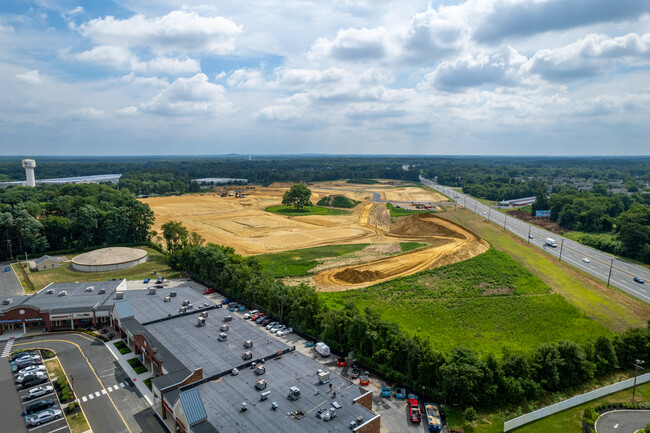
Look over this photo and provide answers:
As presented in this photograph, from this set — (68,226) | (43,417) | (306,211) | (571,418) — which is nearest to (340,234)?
(306,211)

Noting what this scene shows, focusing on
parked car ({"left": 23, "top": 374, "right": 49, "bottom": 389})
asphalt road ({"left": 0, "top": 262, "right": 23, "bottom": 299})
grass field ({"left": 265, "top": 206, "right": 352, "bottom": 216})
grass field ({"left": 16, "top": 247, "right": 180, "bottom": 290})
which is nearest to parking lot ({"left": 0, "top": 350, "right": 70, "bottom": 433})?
parked car ({"left": 23, "top": 374, "right": 49, "bottom": 389})

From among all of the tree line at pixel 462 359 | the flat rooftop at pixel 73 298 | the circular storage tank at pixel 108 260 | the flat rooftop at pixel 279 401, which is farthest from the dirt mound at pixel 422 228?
the flat rooftop at pixel 73 298

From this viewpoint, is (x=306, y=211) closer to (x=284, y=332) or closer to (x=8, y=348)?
(x=284, y=332)

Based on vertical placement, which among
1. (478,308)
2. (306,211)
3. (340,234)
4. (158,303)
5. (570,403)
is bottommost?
(570,403)

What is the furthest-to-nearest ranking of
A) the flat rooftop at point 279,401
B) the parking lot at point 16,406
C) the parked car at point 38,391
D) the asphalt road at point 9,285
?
the asphalt road at point 9,285
the parked car at point 38,391
the parking lot at point 16,406
the flat rooftop at point 279,401

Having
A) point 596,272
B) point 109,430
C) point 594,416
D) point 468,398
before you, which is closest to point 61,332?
point 109,430

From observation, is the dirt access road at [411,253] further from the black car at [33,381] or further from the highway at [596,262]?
the black car at [33,381]
